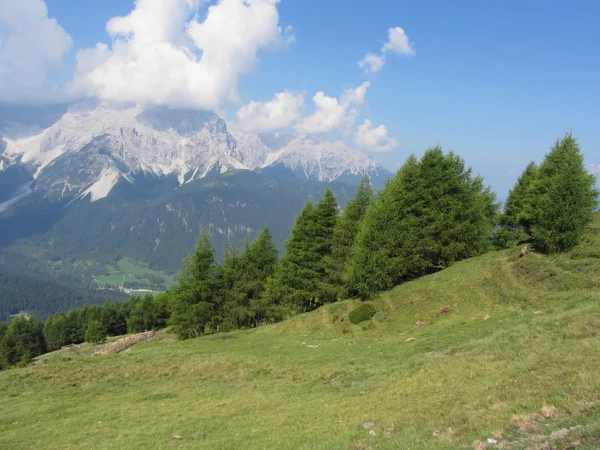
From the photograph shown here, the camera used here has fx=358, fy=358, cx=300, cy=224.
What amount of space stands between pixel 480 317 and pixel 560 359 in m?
16.0

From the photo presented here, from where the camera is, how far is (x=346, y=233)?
4878 centimetres

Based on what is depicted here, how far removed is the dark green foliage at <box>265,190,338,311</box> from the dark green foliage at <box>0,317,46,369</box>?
287 ft

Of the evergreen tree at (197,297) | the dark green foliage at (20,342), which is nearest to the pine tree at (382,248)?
the evergreen tree at (197,297)

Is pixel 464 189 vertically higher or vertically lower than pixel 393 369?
higher

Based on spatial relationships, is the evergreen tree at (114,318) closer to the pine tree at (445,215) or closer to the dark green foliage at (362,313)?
the dark green foliage at (362,313)

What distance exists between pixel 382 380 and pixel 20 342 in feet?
416

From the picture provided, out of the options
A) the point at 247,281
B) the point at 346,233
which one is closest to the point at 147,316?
the point at 247,281

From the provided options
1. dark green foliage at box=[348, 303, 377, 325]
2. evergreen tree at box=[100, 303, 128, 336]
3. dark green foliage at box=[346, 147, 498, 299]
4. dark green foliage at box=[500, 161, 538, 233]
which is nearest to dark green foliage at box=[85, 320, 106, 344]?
evergreen tree at box=[100, 303, 128, 336]

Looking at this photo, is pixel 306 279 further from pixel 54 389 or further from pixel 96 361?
pixel 54 389

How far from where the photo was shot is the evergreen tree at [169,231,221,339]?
54.3 m

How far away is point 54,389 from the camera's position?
29.8 metres

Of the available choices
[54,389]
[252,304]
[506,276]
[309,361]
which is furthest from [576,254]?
[54,389]

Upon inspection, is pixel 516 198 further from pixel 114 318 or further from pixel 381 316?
pixel 114 318

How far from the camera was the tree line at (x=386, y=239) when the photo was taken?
36.1m
